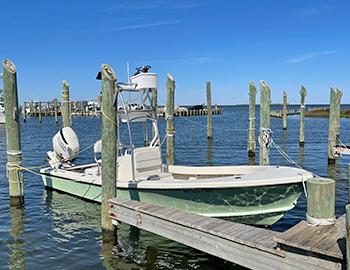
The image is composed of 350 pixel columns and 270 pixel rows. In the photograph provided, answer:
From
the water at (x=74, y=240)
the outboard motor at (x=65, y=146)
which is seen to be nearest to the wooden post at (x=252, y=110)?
the water at (x=74, y=240)

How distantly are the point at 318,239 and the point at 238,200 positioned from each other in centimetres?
360

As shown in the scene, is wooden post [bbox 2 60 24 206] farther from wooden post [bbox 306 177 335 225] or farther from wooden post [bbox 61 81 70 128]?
wooden post [bbox 306 177 335 225]

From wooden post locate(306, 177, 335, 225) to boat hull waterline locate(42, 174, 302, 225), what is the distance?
279 centimetres

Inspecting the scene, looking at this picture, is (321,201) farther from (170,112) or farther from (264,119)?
(170,112)

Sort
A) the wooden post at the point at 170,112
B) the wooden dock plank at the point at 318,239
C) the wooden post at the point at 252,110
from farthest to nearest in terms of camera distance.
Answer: the wooden post at the point at 252,110 → the wooden post at the point at 170,112 → the wooden dock plank at the point at 318,239

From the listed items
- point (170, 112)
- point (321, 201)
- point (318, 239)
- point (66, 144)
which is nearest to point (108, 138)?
point (321, 201)

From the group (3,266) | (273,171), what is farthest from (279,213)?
(3,266)

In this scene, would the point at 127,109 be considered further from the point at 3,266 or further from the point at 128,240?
the point at 3,266

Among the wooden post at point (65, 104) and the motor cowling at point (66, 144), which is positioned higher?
the wooden post at point (65, 104)

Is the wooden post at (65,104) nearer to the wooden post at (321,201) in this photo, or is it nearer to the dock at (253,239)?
the dock at (253,239)

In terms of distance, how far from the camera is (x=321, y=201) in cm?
524

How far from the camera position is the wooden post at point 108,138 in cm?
820

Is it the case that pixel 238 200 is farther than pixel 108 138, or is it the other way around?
pixel 238 200

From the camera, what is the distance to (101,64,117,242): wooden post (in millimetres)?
8203
